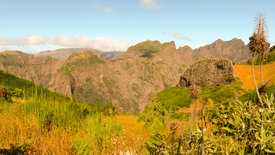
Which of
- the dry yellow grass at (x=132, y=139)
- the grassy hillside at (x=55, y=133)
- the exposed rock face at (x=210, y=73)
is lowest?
the dry yellow grass at (x=132, y=139)

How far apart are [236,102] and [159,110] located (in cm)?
780

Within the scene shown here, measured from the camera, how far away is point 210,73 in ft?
70.8

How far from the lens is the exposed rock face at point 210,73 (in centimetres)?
2028

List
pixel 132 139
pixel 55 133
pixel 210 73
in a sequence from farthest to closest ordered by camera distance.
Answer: pixel 210 73 < pixel 132 139 < pixel 55 133

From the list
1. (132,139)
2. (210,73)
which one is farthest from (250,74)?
(132,139)

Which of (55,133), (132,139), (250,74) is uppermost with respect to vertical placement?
(250,74)

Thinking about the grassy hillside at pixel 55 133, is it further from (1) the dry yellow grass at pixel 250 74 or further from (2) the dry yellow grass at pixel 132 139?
(1) the dry yellow grass at pixel 250 74

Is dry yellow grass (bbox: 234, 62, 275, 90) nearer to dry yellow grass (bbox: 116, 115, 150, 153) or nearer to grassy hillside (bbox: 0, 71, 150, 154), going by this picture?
dry yellow grass (bbox: 116, 115, 150, 153)

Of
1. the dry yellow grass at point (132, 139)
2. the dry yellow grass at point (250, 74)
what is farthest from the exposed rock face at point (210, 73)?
the dry yellow grass at point (132, 139)

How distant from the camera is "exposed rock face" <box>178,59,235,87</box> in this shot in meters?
20.3

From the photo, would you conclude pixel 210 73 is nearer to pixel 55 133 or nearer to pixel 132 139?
pixel 132 139

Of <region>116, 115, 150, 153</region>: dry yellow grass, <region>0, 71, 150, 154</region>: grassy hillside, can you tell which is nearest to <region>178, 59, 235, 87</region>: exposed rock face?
<region>116, 115, 150, 153</region>: dry yellow grass

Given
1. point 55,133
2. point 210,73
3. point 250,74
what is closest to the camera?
point 55,133

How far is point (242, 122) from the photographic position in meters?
2.67
